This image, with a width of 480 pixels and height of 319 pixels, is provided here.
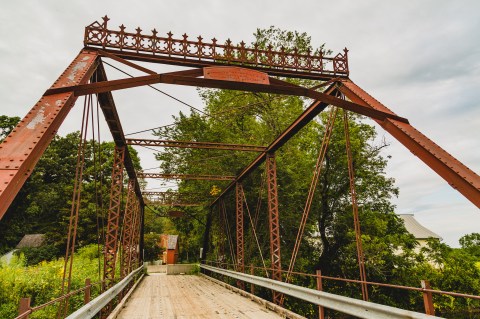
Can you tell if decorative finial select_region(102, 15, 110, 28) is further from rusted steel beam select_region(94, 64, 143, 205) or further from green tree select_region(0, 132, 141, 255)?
green tree select_region(0, 132, 141, 255)

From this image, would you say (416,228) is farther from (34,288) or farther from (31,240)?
(31,240)

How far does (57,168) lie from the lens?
42.7 metres

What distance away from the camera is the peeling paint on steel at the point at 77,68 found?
5323 mm

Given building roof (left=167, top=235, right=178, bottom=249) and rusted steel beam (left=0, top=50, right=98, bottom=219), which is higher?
rusted steel beam (left=0, top=50, right=98, bottom=219)

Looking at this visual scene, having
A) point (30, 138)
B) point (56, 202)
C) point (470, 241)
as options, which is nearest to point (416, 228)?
point (470, 241)

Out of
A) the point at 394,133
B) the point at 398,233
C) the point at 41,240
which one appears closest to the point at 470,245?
the point at 398,233

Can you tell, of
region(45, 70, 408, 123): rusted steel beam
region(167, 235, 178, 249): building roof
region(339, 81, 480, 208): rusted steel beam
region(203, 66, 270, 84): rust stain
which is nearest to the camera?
region(339, 81, 480, 208): rusted steel beam

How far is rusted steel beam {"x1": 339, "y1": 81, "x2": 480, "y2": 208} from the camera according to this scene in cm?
434

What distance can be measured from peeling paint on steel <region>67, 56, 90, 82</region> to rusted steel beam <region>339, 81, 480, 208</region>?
218 inches

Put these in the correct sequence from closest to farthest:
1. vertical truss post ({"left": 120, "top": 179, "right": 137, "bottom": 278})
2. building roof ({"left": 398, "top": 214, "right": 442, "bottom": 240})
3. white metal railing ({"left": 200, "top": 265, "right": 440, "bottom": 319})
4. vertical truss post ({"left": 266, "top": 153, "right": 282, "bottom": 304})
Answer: white metal railing ({"left": 200, "top": 265, "right": 440, "bottom": 319}), vertical truss post ({"left": 266, "top": 153, "right": 282, "bottom": 304}), vertical truss post ({"left": 120, "top": 179, "right": 137, "bottom": 278}), building roof ({"left": 398, "top": 214, "right": 442, "bottom": 240})

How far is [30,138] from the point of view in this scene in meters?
3.83

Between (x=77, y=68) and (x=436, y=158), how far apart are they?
6.29 m

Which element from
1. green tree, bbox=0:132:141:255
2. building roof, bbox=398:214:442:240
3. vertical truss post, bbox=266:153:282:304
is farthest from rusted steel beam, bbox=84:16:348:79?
building roof, bbox=398:214:442:240

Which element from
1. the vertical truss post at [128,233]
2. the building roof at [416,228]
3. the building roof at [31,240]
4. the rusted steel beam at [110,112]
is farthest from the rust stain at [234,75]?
the building roof at [416,228]
